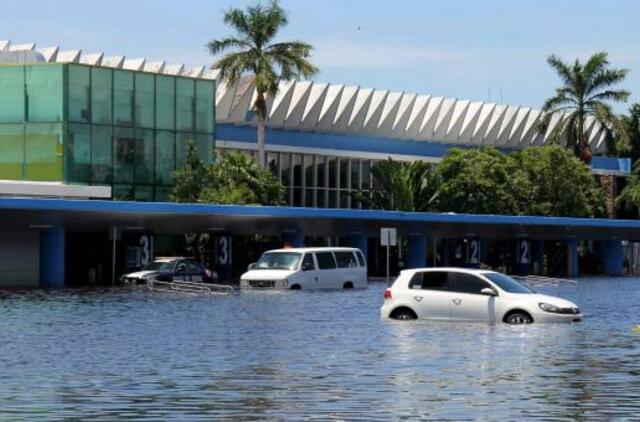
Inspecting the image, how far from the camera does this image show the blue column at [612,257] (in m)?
102

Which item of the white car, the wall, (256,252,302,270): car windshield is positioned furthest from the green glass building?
the white car

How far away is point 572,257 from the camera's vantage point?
98188mm

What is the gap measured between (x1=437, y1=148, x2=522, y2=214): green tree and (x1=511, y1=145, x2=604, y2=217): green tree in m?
1.00

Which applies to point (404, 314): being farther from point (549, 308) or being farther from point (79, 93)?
point (79, 93)

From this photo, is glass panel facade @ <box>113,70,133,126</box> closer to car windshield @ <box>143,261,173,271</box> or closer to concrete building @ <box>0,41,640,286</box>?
concrete building @ <box>0,41,640,286</box>

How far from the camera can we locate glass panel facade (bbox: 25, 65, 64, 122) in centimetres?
7294

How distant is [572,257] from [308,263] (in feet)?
151

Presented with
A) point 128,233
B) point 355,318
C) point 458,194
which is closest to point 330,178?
point 458,194

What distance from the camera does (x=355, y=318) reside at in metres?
37.4

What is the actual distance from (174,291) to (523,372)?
35019mm

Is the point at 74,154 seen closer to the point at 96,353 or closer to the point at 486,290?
the point at 486,290

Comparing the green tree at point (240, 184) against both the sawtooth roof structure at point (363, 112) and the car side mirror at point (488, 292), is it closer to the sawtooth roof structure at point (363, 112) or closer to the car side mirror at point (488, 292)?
the sawtooth roof structure at point (363, 112)

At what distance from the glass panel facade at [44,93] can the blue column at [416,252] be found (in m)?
23.5

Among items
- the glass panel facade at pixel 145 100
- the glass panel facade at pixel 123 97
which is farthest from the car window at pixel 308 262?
the glass panel facade at pixel 145 100
